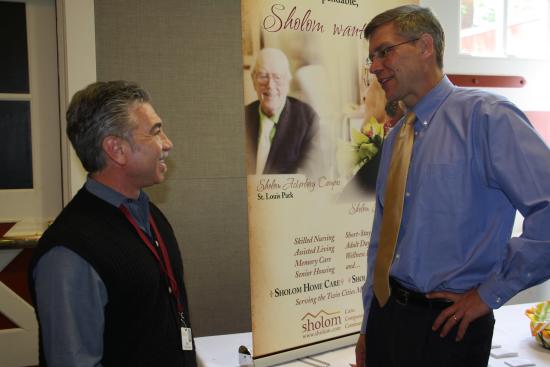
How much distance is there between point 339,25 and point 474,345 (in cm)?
124

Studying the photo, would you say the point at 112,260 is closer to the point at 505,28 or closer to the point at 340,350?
the point at 340,350

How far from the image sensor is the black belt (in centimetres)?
139

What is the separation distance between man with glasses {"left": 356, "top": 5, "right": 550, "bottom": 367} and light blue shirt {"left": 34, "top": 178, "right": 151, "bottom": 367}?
798mm

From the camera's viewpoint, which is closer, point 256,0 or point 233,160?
point 256,0

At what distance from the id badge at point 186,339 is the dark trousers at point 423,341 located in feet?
1.82

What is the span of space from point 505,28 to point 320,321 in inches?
116

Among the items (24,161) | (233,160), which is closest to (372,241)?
(233,160)

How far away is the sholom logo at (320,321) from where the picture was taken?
193 cm

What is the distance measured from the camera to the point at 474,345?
4.50 ft

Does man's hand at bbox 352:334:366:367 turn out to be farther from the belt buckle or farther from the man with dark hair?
the man with dark hair

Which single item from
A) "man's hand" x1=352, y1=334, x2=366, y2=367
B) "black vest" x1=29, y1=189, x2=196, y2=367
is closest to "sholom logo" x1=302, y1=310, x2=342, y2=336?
"man's hand" x1=352, y1=334, x2=366, y2=367

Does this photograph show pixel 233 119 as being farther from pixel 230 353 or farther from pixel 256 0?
pixel 230 353

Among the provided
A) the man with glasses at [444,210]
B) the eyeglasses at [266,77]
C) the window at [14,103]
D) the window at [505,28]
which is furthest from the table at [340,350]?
the window at [505,28]

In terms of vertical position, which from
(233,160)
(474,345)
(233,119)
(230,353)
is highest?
(233,119)
